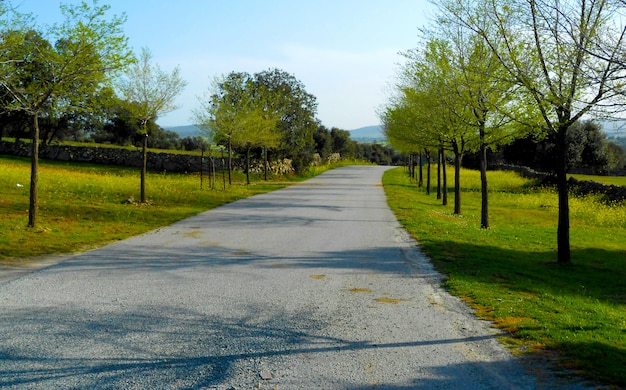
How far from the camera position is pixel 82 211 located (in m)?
15.6

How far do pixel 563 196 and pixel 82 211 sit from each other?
40.6 feet

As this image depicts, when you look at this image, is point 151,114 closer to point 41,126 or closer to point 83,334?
point 83,334

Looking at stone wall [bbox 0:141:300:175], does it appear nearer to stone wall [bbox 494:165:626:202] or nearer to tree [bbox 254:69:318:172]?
tree [bbox 254:69:318:172]

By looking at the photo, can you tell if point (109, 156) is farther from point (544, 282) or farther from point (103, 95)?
point (544, 282)

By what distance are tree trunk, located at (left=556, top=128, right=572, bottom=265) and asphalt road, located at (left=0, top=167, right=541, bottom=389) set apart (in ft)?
11.3

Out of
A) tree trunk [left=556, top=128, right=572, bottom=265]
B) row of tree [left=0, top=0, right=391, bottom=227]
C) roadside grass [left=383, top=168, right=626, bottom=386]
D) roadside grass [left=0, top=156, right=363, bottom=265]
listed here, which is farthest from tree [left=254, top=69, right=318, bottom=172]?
tree trunk [left=556, top=128, right=572, bottom=265]

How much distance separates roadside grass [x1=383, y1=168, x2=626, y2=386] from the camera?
5.50 meters

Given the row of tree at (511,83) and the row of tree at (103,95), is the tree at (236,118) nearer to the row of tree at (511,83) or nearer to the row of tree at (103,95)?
the row of tree at (103,95)

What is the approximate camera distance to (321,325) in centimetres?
605

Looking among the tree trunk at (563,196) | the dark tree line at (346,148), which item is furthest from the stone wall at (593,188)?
Result: the dark tree line at (346,148)

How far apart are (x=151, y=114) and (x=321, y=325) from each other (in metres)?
15.1

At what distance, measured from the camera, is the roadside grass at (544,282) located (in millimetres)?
5496

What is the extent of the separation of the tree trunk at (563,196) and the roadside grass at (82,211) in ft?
31.0

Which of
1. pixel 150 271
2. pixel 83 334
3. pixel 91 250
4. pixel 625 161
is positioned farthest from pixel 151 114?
pixel 625 161
